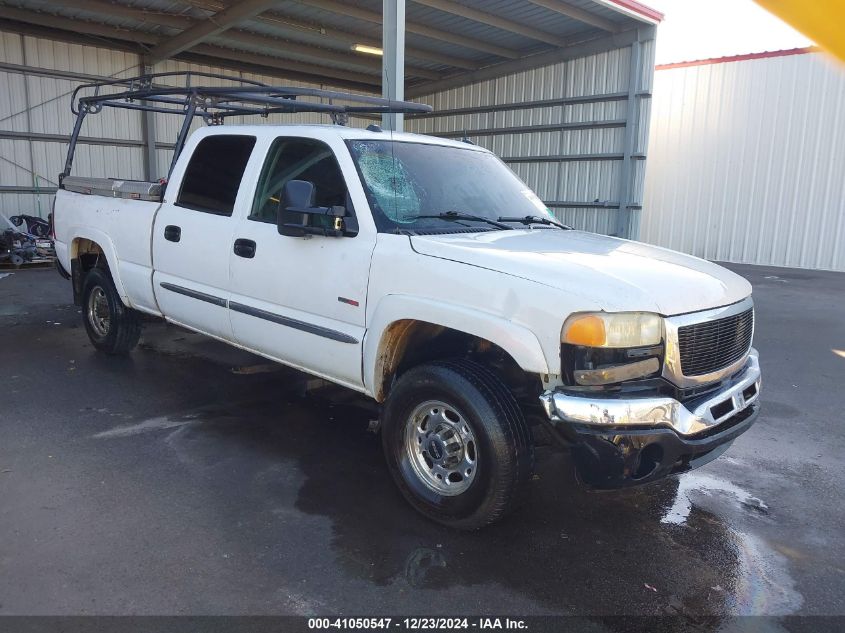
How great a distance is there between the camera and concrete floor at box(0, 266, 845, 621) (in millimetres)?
2773

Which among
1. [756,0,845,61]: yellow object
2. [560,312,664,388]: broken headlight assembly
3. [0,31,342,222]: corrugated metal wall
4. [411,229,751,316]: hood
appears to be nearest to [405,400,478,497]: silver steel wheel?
[560,312,664,388]: broken headlight assembly

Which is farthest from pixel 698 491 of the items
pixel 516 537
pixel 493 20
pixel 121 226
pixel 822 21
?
pixel 493 20

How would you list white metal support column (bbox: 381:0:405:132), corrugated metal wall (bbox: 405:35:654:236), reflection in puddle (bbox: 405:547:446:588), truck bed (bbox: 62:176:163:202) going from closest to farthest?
reflection in puddle (bbox: 405:547:446:588)
truck bed (bbox: 62:176:163:202)
white metal support column (bbox: 381:0:405:132)
corrugated metal wall (bbox: 405:35:654:236)

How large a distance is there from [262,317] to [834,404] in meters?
4.84

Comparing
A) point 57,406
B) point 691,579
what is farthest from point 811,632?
point 57,406

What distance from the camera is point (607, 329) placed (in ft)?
9.20

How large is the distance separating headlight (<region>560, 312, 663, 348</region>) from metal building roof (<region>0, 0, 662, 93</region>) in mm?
12109

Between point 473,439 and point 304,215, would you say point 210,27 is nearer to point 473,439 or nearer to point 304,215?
point 304,215

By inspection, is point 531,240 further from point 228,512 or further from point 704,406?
point 228,512

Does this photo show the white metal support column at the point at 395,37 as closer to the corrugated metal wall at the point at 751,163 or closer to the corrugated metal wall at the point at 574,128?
the corrugated metal wall at the point at 574,128

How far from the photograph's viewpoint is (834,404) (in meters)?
5.59

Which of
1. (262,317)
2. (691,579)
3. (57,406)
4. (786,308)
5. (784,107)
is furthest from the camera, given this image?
(784,107)

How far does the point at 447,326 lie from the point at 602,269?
79cm

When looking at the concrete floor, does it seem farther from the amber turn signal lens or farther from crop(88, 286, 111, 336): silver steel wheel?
the amber turn signal lens
